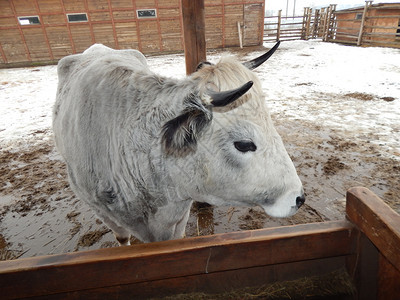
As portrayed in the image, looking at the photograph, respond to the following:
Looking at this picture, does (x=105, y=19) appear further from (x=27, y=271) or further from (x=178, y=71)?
(x=27, y=271)

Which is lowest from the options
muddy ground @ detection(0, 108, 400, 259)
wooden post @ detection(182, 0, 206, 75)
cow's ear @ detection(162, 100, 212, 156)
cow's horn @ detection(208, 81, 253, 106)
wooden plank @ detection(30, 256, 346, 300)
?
muddy ground @ detection(0, 108, 400, 259)

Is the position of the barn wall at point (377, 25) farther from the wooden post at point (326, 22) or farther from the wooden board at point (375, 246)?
the wooden board at point (375, 246)

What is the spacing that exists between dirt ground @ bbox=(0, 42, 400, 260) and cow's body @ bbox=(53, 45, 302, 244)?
1.18m

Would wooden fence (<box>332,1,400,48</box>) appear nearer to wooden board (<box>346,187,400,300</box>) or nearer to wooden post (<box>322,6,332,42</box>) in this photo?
wooden post (<box>322,6,332,42</box>)

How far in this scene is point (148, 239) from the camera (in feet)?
6.89

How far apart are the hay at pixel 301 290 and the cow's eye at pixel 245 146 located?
2.89 feet

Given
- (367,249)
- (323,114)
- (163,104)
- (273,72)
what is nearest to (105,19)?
(273,72)

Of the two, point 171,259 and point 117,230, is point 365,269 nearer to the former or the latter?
point 171,259

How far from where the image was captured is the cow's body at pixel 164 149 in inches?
60.7

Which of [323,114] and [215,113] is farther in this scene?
[323,114]

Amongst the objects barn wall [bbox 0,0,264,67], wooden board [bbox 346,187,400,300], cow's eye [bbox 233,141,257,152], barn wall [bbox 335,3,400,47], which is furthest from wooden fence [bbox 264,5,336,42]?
A: wooden board [bbox 346,187,400,300]

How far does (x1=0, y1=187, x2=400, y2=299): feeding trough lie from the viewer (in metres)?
1.31

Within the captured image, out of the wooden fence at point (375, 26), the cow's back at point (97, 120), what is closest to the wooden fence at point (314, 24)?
the wooden fence at point (375, 26)

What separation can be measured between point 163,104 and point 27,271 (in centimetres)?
122
